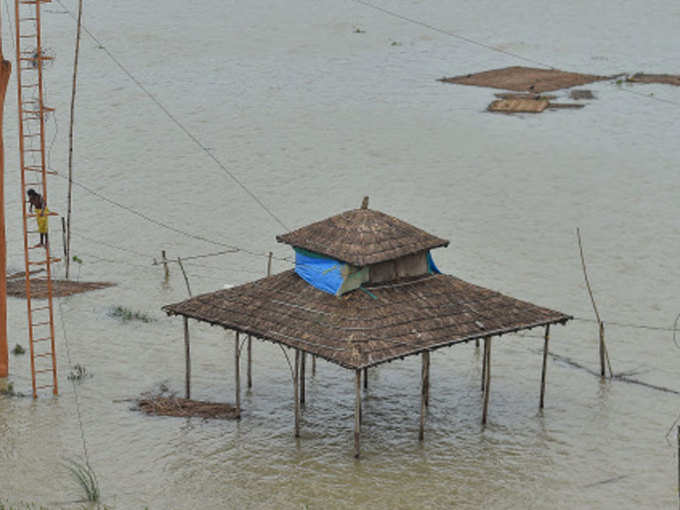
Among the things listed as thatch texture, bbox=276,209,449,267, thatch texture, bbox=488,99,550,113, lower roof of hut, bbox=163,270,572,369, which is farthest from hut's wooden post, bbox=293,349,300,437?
thatch texture, bbox=488,99,550,113

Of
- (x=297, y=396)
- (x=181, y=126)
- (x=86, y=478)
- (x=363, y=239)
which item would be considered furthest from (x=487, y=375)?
(x=181, y=126)

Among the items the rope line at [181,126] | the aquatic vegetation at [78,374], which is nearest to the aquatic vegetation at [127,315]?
the aquatic vegetation at [78,374]

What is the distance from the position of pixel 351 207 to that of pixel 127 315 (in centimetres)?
1044

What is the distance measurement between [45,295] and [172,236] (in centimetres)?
657

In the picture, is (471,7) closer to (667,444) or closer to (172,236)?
(172,236)

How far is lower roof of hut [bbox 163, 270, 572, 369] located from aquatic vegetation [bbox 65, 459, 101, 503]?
2981mm

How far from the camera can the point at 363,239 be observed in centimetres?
1812

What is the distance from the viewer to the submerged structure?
56.5 ft

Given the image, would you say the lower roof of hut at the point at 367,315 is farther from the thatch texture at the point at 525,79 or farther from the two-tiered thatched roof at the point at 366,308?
the thatch texture at the point at 525,79

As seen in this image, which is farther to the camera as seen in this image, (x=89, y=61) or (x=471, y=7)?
(x=471, y=7)

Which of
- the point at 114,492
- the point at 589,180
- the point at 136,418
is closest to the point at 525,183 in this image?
the point at 589,180

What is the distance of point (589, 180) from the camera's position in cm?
3494

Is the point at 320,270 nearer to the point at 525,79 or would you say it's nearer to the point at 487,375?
the point at 487,375

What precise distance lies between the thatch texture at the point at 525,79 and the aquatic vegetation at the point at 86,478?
1141 inches
